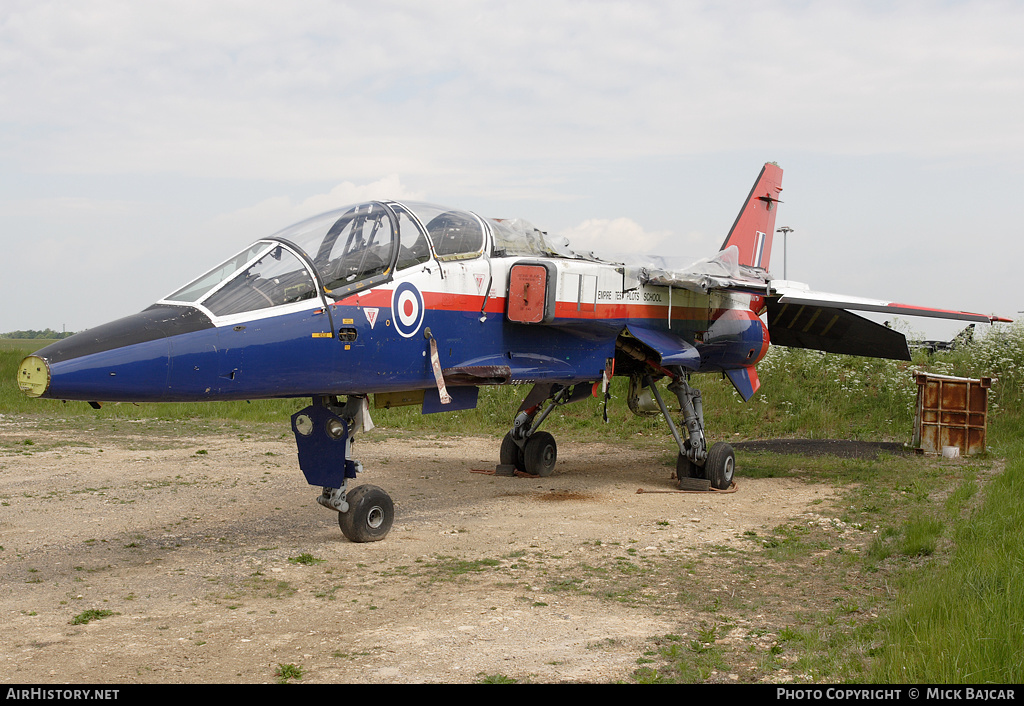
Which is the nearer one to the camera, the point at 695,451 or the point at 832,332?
the point at 695,451

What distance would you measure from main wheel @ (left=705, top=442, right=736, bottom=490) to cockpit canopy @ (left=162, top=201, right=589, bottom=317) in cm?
488

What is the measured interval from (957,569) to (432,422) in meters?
15.7

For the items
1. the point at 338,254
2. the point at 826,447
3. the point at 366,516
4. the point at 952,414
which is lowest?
the point at 366,516

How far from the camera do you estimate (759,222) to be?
605 inches

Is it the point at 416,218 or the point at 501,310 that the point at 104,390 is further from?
the point at 501,310

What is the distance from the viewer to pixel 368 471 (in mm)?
13617

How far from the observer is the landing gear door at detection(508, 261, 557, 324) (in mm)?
9398

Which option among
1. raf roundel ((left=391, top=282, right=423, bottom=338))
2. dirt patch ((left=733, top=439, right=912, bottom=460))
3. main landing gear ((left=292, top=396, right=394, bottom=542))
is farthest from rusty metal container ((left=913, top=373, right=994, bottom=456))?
main landing gear ((left=292, top=396, right=394, bottom=542))

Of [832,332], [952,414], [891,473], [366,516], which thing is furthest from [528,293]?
[952,414]

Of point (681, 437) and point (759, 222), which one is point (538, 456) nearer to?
point (681, 437)

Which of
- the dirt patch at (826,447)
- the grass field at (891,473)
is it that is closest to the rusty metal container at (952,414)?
the grass field at (891,473)

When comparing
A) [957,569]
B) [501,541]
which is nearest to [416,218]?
[501,541]

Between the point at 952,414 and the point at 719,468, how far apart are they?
18.8ft
